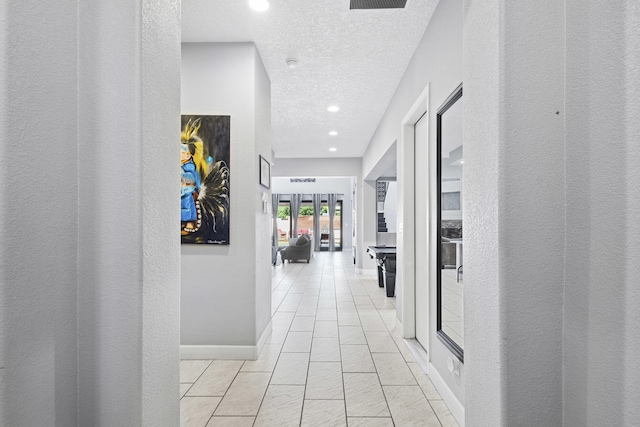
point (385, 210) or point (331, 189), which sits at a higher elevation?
point (331, 189)

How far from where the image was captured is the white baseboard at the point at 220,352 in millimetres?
2994

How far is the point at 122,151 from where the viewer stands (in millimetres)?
1031

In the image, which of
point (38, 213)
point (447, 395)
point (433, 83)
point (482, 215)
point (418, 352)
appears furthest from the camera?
point (418, 352)

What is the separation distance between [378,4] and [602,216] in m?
2.14

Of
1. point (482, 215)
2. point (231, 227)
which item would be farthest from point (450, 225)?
point (231, 227)

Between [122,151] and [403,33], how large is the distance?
257 cm

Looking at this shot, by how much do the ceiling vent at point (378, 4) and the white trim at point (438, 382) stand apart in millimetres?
2719

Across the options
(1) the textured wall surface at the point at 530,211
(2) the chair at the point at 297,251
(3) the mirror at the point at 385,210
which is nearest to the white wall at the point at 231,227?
(1) the textured wall surface at the point at 530,211

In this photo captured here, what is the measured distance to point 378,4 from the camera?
2363mm

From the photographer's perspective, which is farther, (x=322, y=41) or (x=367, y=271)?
(x=367, y=271)

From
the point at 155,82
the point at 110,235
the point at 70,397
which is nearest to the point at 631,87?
the point at 155,82

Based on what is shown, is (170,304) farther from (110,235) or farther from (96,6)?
(96,6)

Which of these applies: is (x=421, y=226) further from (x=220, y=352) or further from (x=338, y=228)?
(x=338, y=228)

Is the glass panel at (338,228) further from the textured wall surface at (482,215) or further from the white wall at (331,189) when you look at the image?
the textured wall surface at (482,215)
